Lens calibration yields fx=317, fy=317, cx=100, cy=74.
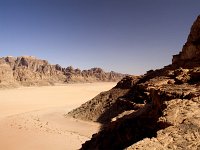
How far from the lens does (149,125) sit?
9336 millimetres

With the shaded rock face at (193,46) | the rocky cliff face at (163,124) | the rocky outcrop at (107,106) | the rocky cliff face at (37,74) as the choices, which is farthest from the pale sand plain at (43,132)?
the rocky cliff face at (37,74)

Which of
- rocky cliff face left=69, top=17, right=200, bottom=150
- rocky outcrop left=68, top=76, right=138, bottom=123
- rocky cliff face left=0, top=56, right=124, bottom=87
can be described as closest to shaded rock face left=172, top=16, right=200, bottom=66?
rocky outcrop left=68, top=76, right=138, bottom=123

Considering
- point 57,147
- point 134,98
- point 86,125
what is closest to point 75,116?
point 86,125

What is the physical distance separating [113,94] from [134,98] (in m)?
→ 5.24

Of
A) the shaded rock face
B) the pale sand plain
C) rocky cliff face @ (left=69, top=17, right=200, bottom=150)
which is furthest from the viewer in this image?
the pale sand plain

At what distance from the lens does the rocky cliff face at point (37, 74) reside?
90812 mm

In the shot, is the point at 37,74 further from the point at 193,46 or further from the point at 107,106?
the point at 193,46

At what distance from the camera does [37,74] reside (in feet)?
363

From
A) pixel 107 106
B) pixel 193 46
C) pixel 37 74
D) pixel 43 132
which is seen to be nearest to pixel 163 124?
pixel 193 46

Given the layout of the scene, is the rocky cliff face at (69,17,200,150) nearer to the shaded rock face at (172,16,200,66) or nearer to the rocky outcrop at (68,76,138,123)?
the shaded rock face at (172,16,200,66)

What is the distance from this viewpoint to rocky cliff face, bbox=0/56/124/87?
298 feet

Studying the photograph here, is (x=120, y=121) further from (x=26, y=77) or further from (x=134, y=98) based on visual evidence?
(x=26, y=77)

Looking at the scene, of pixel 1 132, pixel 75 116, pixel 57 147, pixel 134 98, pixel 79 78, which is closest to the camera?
pixel 57 147

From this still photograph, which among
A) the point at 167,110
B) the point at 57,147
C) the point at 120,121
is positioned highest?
Result: the point at 167,110
